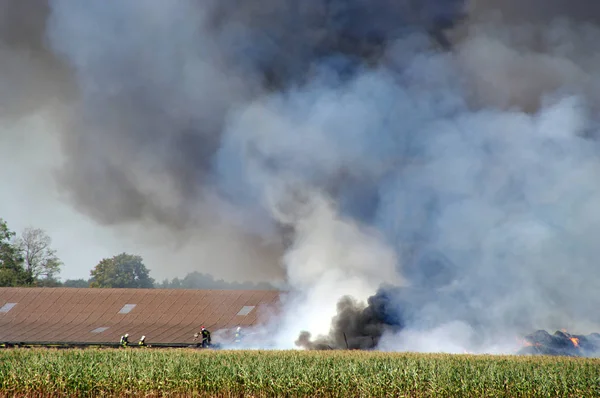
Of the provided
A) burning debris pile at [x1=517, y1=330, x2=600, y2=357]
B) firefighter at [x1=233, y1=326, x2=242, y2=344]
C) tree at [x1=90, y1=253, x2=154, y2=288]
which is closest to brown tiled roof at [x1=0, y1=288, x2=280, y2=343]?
firefighter at [x1=233, y1=326, x2=242, y2=344]

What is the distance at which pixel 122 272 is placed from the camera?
13200 centimetres

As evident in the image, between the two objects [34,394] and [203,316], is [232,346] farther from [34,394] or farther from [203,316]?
[34,394]

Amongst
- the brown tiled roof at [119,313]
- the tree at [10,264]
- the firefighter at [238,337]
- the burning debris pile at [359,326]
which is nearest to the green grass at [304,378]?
the burning debris pile at [359,326]

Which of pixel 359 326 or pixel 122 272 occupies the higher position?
pixel 122 272

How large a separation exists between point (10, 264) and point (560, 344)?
8438 centimetres

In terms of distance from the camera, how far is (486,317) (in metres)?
48.1

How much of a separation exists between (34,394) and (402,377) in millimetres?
15948

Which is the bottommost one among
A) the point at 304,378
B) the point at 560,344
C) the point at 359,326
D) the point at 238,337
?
the point at 304,378

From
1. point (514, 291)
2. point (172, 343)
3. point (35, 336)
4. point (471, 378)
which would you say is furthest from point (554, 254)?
point (35, 336)

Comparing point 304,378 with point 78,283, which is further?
point 78,283

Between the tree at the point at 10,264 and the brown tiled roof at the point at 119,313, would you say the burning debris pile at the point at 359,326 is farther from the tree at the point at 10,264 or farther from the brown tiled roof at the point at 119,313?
the tree at the point at 10,264

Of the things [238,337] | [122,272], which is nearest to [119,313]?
[238,337]

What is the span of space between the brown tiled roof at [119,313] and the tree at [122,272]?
62421 mm

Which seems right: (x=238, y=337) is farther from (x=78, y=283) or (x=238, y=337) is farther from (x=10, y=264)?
(x=78, y=283)
